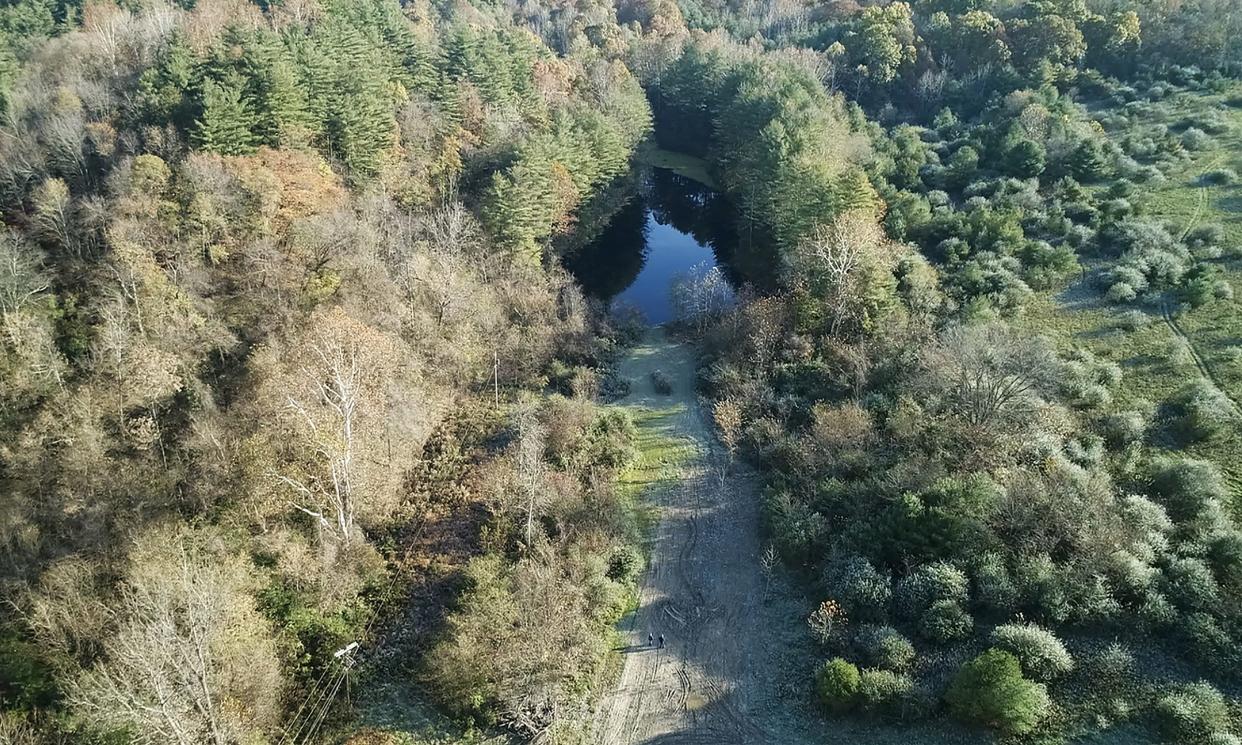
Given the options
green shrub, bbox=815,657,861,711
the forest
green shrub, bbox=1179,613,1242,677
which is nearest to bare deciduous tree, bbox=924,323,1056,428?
the forest

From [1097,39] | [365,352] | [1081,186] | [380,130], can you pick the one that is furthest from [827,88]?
[365,352]

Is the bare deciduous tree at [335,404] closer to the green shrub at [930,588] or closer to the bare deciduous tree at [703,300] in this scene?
the green shrub at [930,588]

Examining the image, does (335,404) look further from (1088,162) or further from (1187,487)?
(1088,162)

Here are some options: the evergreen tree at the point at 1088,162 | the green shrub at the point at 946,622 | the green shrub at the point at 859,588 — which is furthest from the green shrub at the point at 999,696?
the evergreen tree at the point at 1088,162

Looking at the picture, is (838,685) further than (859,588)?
No

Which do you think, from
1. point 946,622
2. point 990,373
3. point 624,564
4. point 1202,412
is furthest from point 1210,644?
point 624,564

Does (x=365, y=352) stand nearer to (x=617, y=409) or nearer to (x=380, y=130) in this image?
(x=617, y=409)
